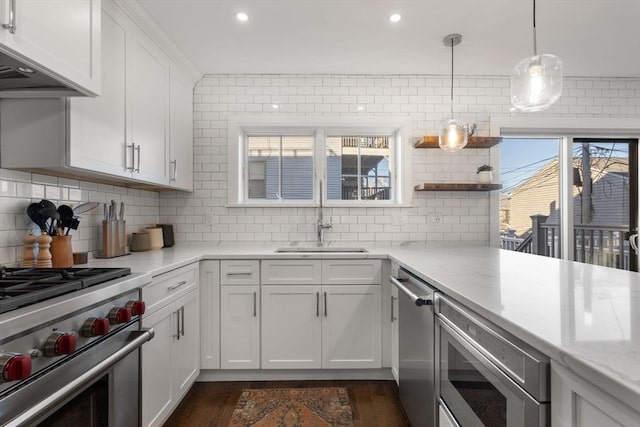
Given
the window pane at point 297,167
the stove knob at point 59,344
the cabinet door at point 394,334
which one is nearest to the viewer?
the stove knob at point 59,344

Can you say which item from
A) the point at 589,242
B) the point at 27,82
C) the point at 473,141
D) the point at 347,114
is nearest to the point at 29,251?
the point at 27,82

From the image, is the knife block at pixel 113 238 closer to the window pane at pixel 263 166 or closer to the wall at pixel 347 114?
the wall at pixel 347 114

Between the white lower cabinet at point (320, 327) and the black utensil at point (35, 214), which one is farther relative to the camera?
the white lower cabinet at point (320, 327)

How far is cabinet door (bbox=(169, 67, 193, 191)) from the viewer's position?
2510 millimetres

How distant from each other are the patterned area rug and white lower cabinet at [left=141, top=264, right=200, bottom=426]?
0.40 meters

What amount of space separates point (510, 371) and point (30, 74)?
1.84 metres

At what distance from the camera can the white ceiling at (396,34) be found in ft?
6.77

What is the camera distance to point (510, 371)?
830 mm

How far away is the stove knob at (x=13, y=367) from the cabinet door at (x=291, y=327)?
1551 mm

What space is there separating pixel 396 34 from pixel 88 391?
8.64 ft

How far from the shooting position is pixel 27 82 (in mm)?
1295

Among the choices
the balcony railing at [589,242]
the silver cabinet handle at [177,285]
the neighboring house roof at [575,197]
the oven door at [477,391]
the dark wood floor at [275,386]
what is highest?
the neighboring house roof at [575,197]

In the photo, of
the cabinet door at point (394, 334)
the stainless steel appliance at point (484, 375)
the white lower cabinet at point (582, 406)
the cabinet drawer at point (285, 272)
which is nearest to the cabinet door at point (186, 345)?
the cabinet drawer at point (285, 272)

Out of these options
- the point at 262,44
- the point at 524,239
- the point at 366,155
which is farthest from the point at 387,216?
the point at 262,44
